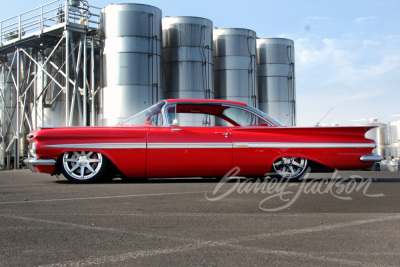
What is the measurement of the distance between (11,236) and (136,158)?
3928 millimetres

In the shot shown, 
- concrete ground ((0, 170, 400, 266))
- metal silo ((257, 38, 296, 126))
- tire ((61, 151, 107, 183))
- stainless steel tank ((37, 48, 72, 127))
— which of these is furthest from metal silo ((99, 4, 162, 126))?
concrete ground ((0, 170, 400, 266))

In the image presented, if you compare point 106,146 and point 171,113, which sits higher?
point 171,113

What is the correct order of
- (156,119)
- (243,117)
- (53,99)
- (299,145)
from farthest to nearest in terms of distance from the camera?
(53,99) → (243,117) → (156,119) → (299,145)

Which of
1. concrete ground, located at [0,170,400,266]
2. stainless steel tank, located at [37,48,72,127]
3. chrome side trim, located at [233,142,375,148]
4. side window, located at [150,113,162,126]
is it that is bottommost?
concrete ground, located at [0,170,400,266]

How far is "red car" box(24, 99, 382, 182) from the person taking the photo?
7.13m

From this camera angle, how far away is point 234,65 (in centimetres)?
2616

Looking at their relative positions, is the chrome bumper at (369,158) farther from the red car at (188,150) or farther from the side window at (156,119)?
the side window at (156,119)

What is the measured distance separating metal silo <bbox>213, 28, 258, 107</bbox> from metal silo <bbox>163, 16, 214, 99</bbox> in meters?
1.65

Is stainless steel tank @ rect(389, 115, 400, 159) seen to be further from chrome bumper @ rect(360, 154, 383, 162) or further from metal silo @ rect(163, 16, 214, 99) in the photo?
chrome bumper @ rect(360, 154, 383, 162)

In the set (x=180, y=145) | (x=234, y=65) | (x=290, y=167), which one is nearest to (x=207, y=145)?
(x=180, y=145)

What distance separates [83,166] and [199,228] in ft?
13.2

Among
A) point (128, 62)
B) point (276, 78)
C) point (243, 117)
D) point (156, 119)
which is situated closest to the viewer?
point (156, 119)

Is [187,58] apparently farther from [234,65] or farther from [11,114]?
[11,114]

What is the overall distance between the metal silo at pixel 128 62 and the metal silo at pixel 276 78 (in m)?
7.99
